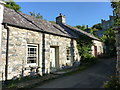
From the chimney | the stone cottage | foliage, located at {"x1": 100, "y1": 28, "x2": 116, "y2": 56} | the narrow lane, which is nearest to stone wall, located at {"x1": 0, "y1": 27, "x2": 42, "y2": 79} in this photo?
the stone cottage

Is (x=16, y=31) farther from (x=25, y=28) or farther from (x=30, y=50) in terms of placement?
(x=30, y=50)

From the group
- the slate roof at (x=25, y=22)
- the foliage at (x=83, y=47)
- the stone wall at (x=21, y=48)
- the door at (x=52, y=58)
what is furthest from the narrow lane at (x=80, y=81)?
the foliage at (x=83, y=47)

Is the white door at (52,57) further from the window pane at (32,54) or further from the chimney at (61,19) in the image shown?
the chimney at (61,19)

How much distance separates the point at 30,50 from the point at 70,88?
13.9 ft

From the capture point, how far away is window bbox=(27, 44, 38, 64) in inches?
315

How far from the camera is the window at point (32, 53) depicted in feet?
26.3

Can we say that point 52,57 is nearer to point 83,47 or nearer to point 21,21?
point 21,21

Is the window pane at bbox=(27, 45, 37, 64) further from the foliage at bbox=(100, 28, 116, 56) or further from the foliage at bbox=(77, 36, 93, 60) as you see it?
the foliage at bbox=(100, 28, 116, 56)

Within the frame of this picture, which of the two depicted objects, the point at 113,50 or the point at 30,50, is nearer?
the point at 30,50

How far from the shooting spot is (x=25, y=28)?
25.7ft

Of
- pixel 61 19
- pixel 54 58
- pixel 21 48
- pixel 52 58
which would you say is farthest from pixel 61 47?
pixel 61 19

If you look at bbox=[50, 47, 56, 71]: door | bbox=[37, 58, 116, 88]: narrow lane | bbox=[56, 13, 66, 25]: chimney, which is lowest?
bbox=[37, 58, 116, 88]: narrow lane

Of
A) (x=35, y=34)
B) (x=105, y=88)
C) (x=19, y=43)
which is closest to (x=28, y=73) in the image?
(x=19, y=43)

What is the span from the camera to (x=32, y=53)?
27.2 feet
